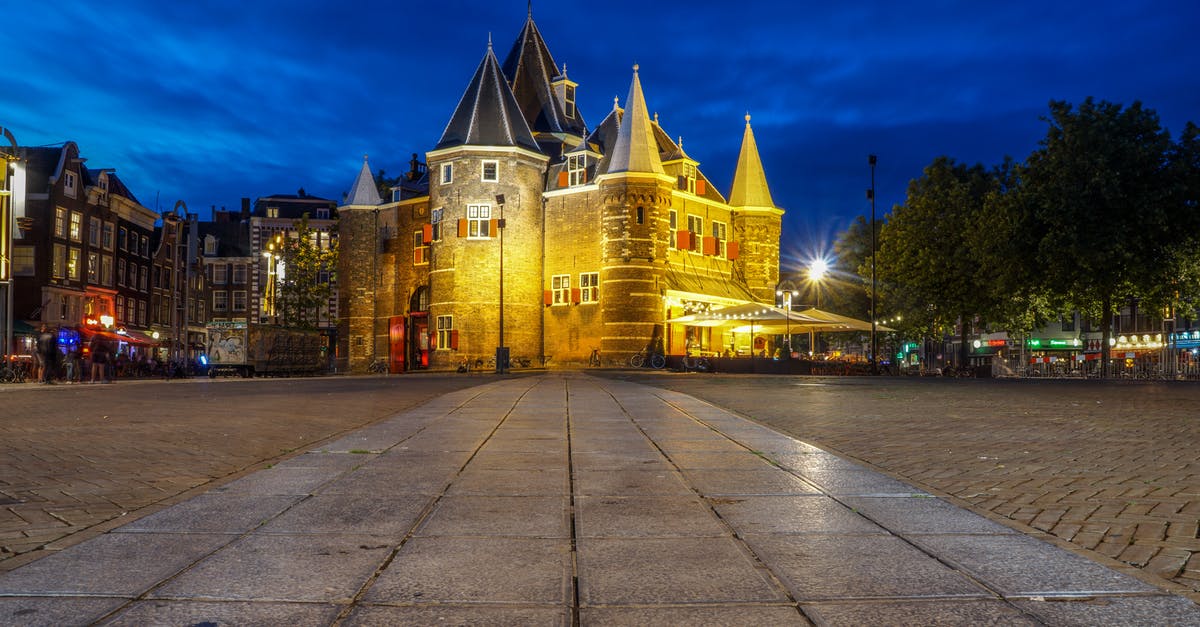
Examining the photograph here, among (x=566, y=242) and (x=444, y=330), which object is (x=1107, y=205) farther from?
(x=444, y=330)

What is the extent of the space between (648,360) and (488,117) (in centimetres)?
1539

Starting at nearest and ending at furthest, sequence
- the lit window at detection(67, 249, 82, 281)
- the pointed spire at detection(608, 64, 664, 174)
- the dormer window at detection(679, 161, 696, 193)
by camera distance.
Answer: the pointed spire at detection(608, 64, 664, 174)
the dormer window at detection(679, 161, 696, 193)
the lit window at detection(67, 249, 82, 281)

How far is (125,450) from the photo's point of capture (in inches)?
359

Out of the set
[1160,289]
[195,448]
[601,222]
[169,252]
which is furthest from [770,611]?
[169,252]

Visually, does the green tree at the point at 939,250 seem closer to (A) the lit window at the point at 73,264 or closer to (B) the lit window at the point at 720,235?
(B) the lit window at the point at 720,235

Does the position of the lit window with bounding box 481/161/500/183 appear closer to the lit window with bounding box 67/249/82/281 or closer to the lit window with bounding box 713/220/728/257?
the lit window with bounding box 713/220/728/257

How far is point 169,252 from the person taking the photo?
6725 centimetres

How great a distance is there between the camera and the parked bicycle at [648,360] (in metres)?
42.8

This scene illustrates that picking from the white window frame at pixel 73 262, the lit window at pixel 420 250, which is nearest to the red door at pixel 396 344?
the lit window at pixel 420 250

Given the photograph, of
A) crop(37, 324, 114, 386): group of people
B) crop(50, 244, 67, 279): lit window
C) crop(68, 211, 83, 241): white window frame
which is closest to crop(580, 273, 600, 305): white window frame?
crop(37, 324, 114, 386): group of people

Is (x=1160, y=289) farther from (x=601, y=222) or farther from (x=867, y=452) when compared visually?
(x=867, y=452)

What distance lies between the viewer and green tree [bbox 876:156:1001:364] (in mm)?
42250

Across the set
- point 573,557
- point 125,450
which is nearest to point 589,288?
point 125,450

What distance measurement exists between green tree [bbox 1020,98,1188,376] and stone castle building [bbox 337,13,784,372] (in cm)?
1713
